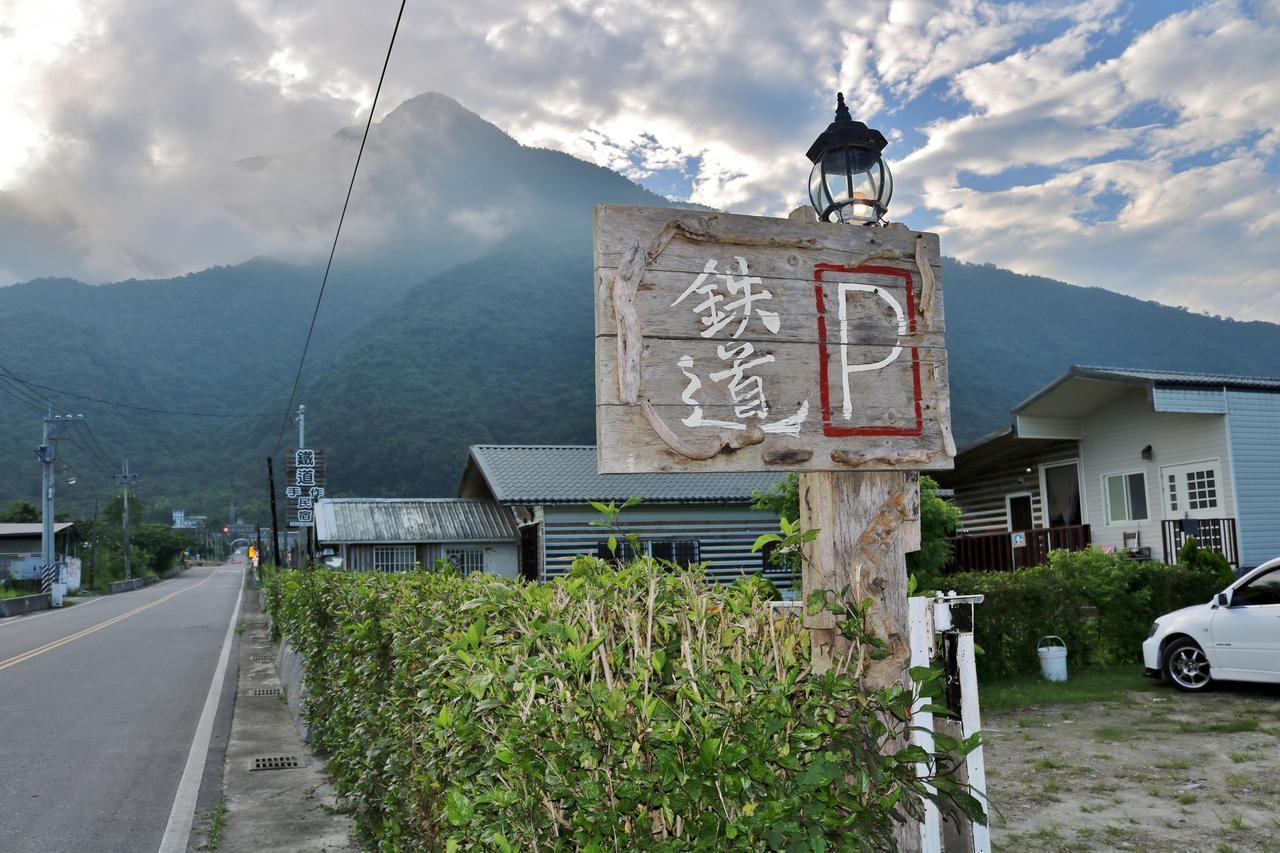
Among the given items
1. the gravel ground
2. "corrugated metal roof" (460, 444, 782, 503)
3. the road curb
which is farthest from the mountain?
the road curb

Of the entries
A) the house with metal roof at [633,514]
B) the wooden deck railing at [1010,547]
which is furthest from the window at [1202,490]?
the house with metal roof at [633,514]

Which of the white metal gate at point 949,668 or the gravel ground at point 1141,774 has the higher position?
the white metal gate at point 949,668

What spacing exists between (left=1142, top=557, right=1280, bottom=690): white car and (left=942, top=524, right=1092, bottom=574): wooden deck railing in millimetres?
8383

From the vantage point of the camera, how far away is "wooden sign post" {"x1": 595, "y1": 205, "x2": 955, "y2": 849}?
3.34m

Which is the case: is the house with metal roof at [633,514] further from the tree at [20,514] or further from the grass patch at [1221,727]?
the tree at [20,514]

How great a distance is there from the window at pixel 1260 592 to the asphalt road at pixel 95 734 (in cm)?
1181

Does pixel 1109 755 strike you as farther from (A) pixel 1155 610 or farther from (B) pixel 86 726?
(B) pixel 86 726

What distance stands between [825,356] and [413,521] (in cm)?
2803

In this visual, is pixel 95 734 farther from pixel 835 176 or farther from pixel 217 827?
pixel 835 176

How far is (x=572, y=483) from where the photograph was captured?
2934 centimetres

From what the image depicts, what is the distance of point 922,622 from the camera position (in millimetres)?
3457

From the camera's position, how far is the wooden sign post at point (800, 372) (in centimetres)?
334

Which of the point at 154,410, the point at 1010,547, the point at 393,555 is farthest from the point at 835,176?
the point at 154,410

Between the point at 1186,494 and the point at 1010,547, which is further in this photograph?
the point at 1010,547
